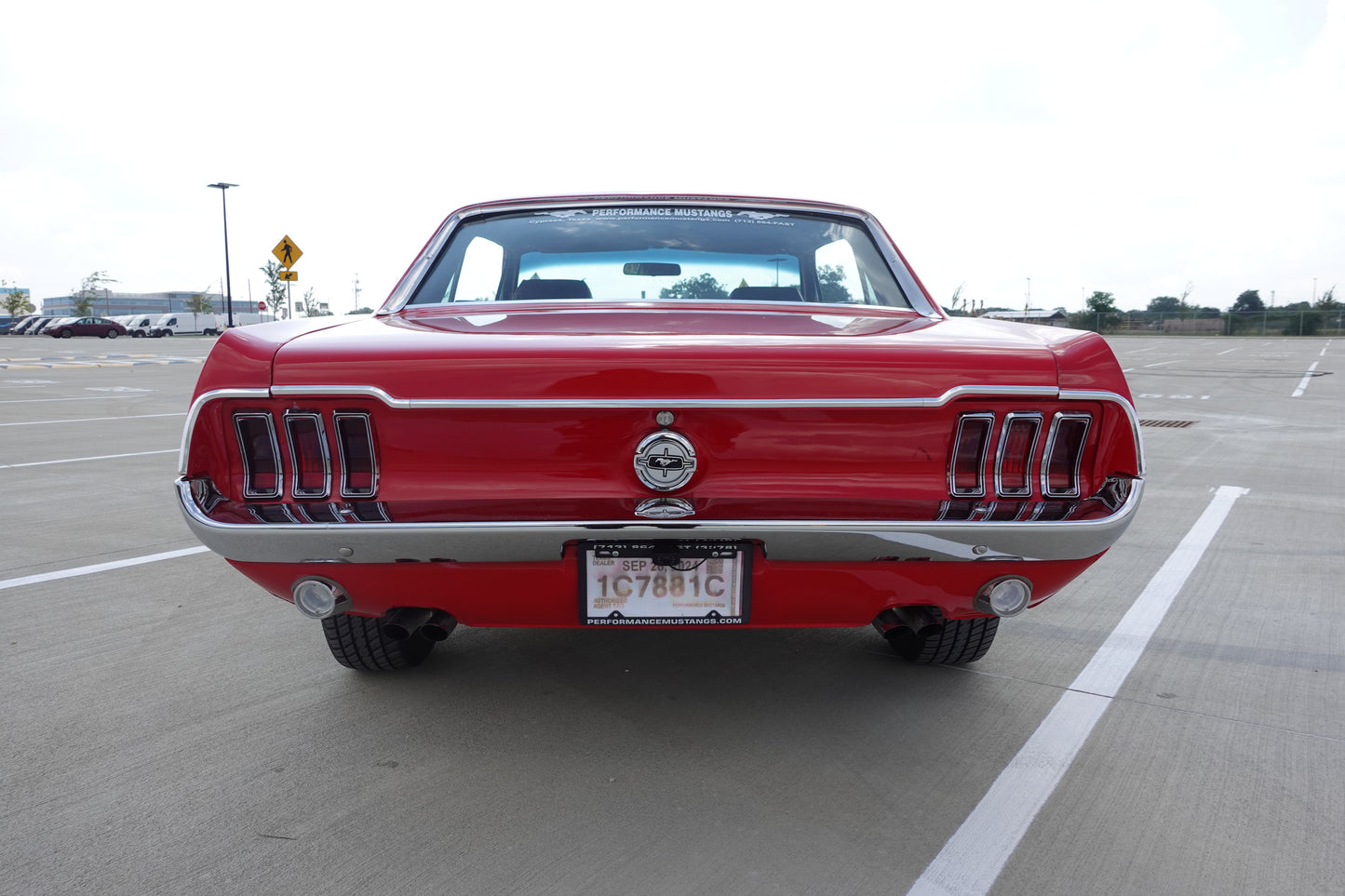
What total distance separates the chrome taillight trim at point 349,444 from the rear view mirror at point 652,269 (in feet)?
4.67

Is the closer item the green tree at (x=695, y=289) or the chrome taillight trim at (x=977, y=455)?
the chrome taillight trim at (x=977, y=455)

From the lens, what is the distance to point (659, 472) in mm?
2135

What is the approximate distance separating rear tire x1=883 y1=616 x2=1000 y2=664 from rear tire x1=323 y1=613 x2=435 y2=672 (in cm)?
155

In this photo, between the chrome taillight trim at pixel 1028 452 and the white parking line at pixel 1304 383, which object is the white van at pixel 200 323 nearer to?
the white parking line at pixel 1304 383

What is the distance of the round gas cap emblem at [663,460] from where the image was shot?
2127 millimetres

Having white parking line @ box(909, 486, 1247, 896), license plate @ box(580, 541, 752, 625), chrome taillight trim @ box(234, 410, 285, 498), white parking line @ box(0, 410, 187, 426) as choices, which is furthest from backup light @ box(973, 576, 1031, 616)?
white parking line @ box(0, 410, 187, 426)

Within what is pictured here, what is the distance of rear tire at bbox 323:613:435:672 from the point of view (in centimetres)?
283

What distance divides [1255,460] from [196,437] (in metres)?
8.03

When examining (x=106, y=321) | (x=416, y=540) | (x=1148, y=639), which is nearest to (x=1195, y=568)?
(x=1148, y=639)

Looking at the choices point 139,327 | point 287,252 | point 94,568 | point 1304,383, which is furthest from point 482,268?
point 139,327

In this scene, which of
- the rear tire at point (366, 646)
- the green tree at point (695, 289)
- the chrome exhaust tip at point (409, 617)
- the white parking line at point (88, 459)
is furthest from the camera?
the white parking line at point (88, 459)

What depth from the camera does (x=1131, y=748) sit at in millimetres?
2549

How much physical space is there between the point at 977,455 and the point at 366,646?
1.89 metres

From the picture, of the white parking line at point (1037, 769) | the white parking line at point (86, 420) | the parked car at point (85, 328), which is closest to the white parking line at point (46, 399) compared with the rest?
the white parking line at point (86, 420)
